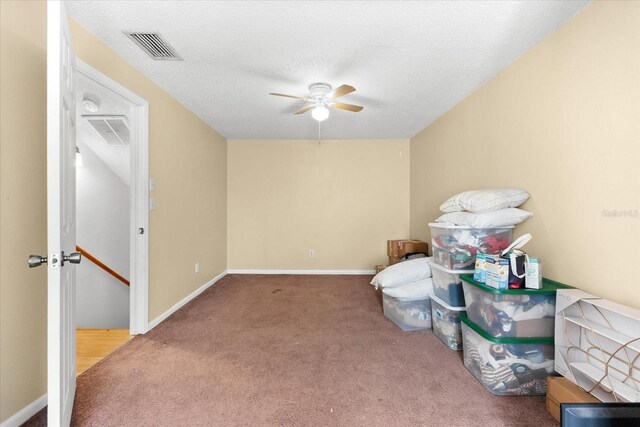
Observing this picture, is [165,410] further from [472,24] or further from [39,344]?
[472,24]

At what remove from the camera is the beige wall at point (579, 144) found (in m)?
1.39

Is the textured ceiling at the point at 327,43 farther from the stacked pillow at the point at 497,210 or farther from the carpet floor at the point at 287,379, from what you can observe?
the carpet floor at the point at 287,379

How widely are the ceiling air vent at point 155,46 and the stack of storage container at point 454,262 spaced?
256 cm

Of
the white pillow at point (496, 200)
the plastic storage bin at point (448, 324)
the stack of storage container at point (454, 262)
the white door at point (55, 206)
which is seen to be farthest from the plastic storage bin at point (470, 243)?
the white door at point (55, 206)

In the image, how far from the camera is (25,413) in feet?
4.69

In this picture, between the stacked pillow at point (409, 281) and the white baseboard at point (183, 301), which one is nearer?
the stacked pillow at point (409, 281)

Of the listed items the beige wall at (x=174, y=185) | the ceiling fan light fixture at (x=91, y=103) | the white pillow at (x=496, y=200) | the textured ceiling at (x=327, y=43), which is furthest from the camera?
the ceiling fan light fixture at (x=91, y=103)

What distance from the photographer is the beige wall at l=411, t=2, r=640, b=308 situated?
139 centimetres

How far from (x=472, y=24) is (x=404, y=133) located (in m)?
2.62

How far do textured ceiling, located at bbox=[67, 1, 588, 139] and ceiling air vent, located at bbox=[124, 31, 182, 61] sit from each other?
56 millimetres

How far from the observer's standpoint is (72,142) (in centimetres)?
158

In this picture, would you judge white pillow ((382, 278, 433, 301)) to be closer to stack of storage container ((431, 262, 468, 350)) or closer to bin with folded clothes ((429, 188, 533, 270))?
stack of storage container ((431, 262, 468, 350))

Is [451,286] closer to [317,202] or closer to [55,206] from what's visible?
[55,206]

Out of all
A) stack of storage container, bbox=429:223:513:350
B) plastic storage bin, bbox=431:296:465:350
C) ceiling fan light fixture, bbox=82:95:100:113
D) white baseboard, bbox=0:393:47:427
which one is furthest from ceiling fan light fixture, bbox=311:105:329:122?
white baseboard, bbox=0:393:47:427
